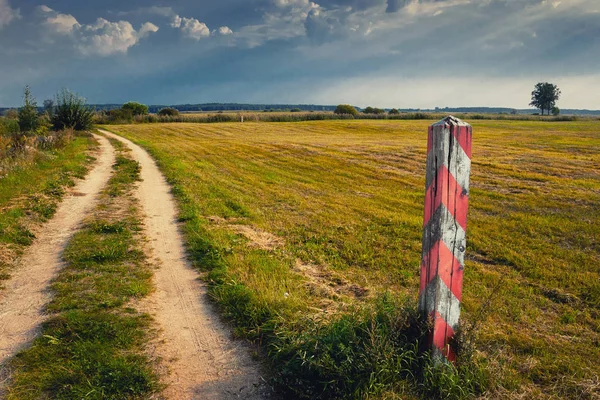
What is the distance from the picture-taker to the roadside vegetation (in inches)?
293

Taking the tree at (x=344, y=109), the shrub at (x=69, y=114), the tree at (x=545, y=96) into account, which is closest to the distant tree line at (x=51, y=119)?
the shrub at (x=69, y=114)

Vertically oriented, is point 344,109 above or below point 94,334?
above

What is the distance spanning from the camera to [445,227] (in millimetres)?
3299

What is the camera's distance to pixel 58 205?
10.2m

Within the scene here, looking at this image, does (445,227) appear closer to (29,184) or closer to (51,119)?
(29,184)

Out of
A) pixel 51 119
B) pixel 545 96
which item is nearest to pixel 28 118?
pixel 51 119

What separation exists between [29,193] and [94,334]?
854 centimetres

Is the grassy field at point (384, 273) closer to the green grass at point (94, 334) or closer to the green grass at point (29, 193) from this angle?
the green grass at point (94, 334)

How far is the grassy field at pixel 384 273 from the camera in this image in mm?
3494

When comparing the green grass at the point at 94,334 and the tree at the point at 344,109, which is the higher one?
the tree at the point at 344,109

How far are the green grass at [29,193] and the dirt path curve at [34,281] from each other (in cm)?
20

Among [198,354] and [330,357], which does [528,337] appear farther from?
[198,354]

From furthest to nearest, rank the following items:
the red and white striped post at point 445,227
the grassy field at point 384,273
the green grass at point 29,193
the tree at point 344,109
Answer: the tree at point 344,109 → the green grass at point 29,193 → the grassy field at point 384,273 → the red and white striped post at point 445,227

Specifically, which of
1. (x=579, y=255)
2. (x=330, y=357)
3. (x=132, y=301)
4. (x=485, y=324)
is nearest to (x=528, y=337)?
(x=485, y=324)
